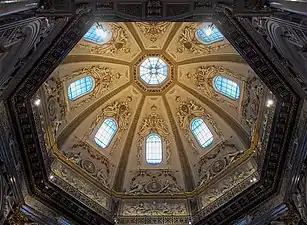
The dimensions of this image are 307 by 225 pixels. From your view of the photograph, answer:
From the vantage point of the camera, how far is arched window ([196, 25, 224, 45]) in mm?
24570

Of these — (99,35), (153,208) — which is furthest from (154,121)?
(153,208)

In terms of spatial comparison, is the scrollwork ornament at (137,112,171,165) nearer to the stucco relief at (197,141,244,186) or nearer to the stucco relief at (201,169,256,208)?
the stucco relief at (197,141,244,186)

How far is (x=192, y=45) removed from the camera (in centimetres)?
2619

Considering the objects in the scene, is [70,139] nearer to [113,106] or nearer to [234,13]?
[113,106]

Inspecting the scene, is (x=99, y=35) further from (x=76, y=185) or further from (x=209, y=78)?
(x=76, y=185)

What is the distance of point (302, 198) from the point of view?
18.1 m

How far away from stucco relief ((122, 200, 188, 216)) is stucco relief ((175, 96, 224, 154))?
3718 mm

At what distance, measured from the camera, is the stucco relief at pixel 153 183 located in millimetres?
23625

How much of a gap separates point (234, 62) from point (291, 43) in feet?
33.2

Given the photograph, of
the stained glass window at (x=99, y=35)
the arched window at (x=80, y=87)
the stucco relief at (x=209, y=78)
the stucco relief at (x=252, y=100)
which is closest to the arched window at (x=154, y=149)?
the stucco relief at (x=209, y=78)

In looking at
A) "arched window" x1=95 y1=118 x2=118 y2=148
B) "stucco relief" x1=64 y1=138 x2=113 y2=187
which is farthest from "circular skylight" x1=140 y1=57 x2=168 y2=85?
"stucco relief" x1=64 y1=138 x2=113 y2=187

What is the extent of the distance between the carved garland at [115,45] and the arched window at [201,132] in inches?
213

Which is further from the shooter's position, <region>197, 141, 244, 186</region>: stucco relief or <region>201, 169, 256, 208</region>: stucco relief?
<region>197, 141, 244, 186</region>: stucco relief

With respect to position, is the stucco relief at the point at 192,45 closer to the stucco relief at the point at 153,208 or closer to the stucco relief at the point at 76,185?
the stucco relief at the point at 153,208
